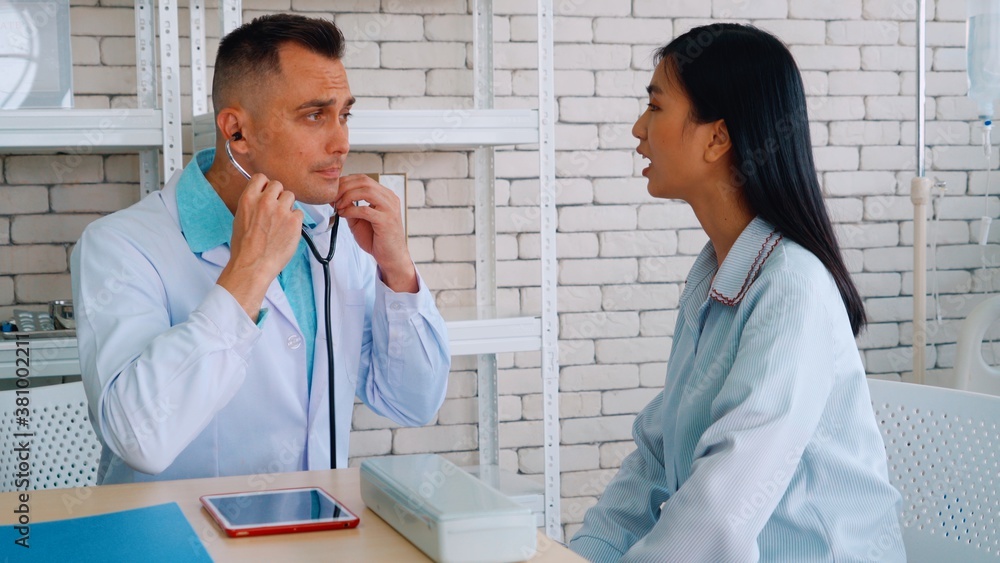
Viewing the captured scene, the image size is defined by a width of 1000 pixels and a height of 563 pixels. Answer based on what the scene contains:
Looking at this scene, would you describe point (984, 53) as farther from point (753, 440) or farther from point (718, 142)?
point (753, 440)

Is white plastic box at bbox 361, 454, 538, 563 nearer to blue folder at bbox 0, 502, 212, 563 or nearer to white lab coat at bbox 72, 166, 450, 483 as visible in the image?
blue folder at bbox 0, 502, 212, 563

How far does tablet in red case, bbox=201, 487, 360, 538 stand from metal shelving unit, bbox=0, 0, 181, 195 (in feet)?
3.97

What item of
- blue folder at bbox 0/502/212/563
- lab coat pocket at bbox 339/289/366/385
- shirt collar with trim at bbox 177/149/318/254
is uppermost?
shirt collar with trim at bbox 177/149/318/254

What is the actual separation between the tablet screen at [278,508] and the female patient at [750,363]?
1.39 feet

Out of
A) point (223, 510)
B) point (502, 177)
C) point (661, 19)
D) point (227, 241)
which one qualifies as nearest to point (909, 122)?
point (661, 19)

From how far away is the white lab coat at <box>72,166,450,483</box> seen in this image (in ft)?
4.52

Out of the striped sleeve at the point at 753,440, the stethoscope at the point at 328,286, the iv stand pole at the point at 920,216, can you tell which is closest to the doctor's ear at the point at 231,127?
the stethoscope at the point at 328,286

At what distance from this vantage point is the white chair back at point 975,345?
8.25 ft

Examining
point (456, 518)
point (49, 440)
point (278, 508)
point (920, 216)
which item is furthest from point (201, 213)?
point (920, 216)

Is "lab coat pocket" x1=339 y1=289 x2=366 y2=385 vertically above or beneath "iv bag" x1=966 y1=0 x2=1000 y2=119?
beneath

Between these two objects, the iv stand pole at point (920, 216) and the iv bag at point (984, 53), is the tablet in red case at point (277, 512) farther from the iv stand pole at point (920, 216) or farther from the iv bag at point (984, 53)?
the iv bag at point (984, 53)

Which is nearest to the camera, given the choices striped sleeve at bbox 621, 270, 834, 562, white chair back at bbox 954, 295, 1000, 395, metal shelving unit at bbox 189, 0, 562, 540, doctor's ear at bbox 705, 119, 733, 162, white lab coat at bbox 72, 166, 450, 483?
striped sleeve at bbox 621, 270, 834, 562

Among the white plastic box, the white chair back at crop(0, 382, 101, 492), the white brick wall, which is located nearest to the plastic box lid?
the white plastic box

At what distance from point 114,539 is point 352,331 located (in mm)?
823
